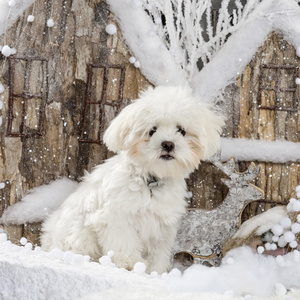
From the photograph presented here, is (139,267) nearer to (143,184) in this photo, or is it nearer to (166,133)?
(143,184)

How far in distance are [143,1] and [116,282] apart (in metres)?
1.68

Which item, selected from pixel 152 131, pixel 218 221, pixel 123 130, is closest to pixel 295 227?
pixel 218 221

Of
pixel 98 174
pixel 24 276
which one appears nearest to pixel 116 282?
pixel 24 276

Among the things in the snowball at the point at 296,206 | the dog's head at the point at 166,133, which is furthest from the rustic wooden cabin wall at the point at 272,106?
the dog's head at the point at 166,133

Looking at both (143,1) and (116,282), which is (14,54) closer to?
(143,1)

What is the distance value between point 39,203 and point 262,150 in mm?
1369


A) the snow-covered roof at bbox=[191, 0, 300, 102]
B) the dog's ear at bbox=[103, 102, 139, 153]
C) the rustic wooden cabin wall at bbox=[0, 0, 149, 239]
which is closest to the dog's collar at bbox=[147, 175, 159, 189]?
the dog's ear at bbox=[103, 102, 139, 153]

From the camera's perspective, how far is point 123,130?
7.09 ft

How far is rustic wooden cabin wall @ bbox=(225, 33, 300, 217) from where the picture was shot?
2588 millimetres

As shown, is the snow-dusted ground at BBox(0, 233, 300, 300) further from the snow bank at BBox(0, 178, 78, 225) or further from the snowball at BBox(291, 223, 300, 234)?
the snow bank at BBox(0, 178, 78, 225)

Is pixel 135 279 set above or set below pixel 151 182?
below

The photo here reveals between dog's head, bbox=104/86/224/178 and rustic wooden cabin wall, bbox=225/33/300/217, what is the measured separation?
1.62 ft

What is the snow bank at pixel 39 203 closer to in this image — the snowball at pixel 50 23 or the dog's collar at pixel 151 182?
the dog's collar at pixel 151 182

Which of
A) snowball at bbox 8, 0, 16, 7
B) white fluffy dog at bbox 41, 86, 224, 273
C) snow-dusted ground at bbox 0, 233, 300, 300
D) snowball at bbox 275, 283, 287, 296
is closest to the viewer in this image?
snow-dusted ground at bbox 0, 233, 300, 300
